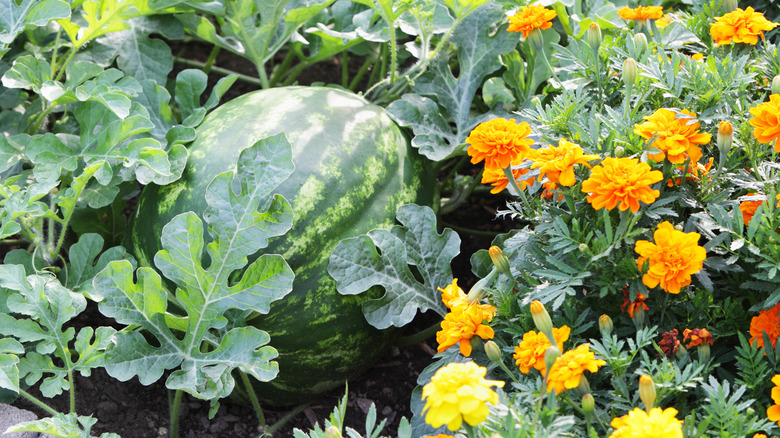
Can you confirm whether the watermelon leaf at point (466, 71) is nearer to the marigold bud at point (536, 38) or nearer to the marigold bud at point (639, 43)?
the marigold bud at point (536, 38)

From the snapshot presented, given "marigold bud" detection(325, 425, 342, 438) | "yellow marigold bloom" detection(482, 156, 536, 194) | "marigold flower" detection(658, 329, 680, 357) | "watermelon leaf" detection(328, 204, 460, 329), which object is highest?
"yellow marigold bloom" detection(482, 156, 536, 194)

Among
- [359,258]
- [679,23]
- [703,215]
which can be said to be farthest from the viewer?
[679,23]

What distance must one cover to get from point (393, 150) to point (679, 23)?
92cm

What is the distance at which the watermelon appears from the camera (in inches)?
79.6

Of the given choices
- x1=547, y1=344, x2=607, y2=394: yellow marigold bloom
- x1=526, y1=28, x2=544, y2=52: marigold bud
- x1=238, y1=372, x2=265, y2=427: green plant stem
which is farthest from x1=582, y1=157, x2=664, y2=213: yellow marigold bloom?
x1=238, y1=372, x2=265, y2=427: green plant stem

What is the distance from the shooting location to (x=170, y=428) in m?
2.10

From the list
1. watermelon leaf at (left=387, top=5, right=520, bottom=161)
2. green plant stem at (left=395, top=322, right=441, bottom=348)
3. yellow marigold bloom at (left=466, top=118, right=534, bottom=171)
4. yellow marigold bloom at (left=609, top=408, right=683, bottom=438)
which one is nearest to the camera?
yellow marigold bloom at (left=609, top=408, right=683, bottom=438)

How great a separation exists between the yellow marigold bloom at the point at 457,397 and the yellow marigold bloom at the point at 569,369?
21 cm

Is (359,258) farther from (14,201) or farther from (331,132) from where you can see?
(14,201)

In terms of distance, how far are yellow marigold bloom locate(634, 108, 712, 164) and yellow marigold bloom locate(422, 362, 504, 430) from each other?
0.69 metres

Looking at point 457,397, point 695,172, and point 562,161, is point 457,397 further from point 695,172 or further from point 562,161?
point 695,172

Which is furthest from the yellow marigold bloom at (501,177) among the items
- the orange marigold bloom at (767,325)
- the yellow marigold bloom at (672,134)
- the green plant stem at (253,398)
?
the green plant stem at (253,398)

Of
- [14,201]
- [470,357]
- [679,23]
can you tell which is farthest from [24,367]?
[679,23]

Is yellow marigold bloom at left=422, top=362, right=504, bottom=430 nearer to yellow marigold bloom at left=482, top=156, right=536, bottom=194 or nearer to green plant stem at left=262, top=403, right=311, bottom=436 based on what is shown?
yellow marigold bloom at left=482, top=156, right=536, bottom=194
